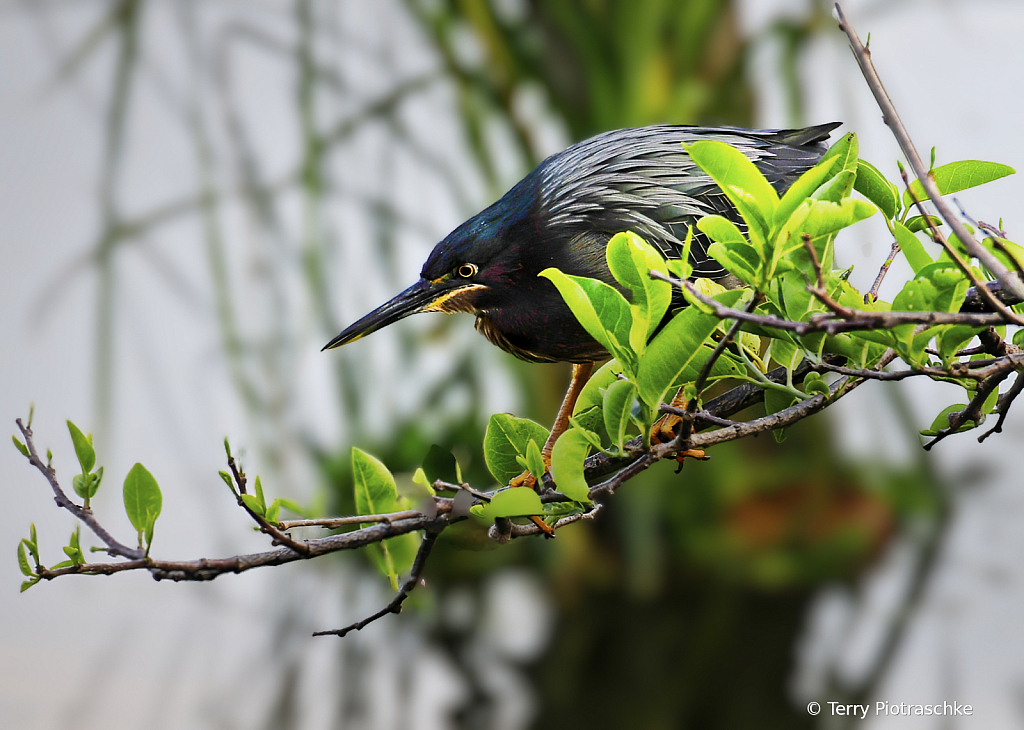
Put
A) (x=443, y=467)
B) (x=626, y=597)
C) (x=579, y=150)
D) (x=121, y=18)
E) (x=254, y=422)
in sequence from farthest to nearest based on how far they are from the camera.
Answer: (x=121, y=18) → (x=254, y=422) → (x=626, y=597) → (x=579, y=150) → (x=443, y=467)

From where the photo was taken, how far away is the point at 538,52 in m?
1.24

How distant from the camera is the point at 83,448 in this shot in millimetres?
294

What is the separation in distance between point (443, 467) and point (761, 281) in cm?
16

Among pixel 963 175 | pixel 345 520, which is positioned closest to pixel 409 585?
pixel 345 520

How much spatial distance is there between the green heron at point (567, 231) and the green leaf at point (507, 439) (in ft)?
0.41

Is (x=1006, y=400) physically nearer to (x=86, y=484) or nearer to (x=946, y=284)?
(x=946, y=284)

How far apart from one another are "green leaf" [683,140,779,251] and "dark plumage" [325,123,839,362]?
194 millimetres

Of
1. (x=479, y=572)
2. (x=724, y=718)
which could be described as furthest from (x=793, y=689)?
(x=479, y=572)

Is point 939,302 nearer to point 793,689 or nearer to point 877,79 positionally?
point 877,79

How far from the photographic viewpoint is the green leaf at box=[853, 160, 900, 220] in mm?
310

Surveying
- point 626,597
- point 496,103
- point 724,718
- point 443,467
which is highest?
point 496,103

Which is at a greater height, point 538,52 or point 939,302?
point 538,52

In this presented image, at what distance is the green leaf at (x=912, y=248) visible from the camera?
0.26 metres

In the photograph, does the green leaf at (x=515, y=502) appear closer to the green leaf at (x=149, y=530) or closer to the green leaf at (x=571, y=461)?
the green leaf at (x=571, y=461)
